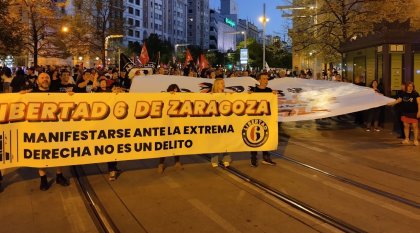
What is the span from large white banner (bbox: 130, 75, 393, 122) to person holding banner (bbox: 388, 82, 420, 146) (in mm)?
657

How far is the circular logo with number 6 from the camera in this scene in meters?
9.48

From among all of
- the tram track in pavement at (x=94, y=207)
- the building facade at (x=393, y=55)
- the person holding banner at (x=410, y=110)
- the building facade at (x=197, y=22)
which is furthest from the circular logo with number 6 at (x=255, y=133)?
the building facade at (x=197, y=22)

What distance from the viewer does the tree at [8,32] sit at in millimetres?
25375

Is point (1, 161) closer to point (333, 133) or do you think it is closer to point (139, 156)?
point (139, 156)

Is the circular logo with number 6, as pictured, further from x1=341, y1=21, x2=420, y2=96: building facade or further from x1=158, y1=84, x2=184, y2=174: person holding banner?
x1=341, y1=21, x2=420, y2=96: building facade

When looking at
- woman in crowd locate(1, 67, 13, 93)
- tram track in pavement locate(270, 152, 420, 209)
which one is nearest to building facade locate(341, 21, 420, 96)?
tram track in pavement locate(270, 152, 420, 209)

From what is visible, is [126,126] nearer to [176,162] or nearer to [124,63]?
[176,162]

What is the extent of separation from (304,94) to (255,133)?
16.7 feet

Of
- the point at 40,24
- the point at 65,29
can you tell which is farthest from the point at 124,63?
the point at 65,29

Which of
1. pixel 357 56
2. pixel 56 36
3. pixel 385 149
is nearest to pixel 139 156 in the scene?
pixel 385 149

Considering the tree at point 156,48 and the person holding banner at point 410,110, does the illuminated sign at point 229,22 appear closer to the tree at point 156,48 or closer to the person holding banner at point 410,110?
the tree at point 156,48

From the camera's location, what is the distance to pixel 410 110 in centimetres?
1260

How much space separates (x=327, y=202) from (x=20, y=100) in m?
5.06

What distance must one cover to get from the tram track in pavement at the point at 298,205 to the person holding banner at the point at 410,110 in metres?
5.75
